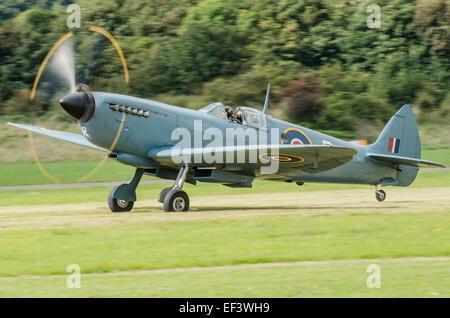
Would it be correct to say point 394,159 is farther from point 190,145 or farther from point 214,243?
point 214,243

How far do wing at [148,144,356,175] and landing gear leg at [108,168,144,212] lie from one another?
949 millimetres

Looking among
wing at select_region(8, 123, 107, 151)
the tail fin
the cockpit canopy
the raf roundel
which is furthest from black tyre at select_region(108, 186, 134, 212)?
the tail fin

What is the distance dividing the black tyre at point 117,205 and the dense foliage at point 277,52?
20.5m

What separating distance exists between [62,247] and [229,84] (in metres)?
31.3

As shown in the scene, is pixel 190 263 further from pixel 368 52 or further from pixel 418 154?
pixel 368 52

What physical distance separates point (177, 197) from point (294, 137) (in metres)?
3.24

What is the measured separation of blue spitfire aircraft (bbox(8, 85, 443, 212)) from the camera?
507 inches

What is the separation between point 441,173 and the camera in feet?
81.5

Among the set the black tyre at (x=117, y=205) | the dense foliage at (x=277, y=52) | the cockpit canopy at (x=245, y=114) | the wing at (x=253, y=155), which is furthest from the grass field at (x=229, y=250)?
the dense foliage at (x=277, y=52)

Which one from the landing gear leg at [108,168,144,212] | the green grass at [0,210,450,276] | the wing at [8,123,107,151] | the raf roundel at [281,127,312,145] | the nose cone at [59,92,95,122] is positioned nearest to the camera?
the green grass at [0,210,450,276]

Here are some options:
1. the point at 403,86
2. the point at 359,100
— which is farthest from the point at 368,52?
the point at 359,100

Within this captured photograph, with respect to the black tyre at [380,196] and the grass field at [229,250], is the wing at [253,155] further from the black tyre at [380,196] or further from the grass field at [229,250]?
the black tyre at [380,196]

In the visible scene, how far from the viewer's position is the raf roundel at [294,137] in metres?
14.7

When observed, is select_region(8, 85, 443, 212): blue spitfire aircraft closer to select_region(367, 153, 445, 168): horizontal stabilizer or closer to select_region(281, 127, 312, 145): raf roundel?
select_region(281, 127, 312, 145): raf roundel
